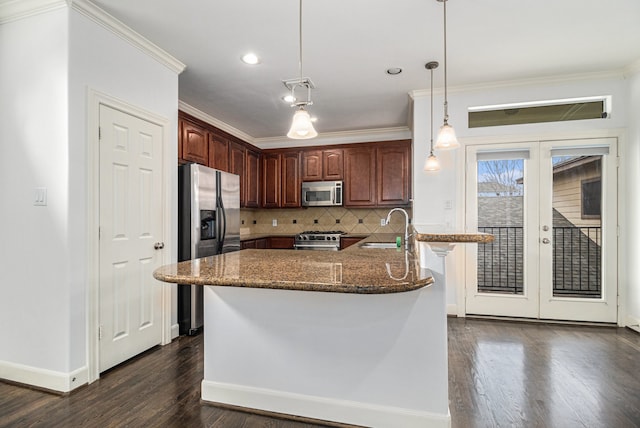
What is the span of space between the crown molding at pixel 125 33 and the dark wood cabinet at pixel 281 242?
2821 millimetres

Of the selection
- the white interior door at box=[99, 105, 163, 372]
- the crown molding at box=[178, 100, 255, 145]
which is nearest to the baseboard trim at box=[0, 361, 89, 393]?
the white interior door at box=[99, 105, 163, 372]

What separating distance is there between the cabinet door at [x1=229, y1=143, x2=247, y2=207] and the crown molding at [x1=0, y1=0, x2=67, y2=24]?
2418 mm

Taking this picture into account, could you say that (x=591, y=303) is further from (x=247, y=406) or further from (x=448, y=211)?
(x=247, y=406)

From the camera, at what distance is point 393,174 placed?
4.89 m

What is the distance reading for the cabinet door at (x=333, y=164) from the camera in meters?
5.12

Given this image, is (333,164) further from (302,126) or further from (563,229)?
(302,126)

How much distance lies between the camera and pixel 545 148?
11.4 feet

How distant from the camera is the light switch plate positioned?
213 cm

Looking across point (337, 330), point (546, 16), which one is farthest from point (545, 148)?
point (337, 330)

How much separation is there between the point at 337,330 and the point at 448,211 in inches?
95.9

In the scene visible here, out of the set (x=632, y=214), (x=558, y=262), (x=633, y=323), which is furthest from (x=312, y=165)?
(x=633, y=323)

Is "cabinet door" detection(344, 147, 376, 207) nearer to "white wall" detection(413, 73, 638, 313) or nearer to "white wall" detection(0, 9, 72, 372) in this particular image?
"white wall" detection(413, 73, 638, 313)

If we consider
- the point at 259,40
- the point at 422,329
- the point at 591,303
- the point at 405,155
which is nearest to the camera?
the point at 422,329

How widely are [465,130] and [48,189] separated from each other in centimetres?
388
